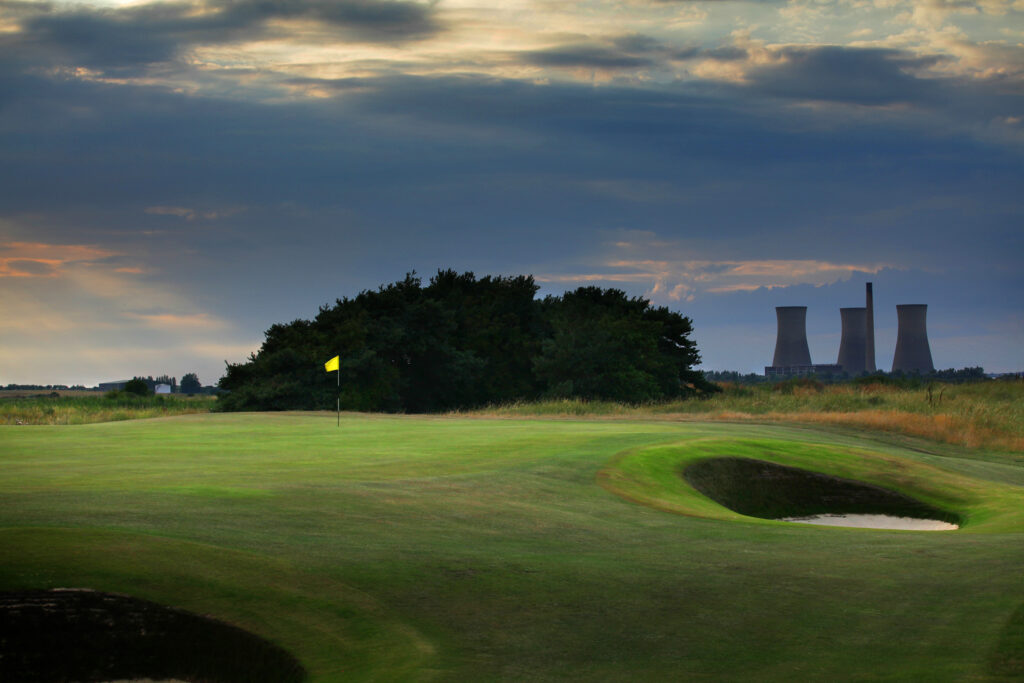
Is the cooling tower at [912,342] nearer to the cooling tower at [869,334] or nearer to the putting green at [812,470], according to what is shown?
the cooling tower at [869,334]

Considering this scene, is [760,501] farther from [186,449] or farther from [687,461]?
[186,449]

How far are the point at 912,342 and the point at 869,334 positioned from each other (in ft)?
52.5

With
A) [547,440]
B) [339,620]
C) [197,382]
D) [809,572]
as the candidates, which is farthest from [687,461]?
[197,382]

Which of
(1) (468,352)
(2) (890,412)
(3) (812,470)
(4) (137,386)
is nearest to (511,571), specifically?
(3) (812,470)

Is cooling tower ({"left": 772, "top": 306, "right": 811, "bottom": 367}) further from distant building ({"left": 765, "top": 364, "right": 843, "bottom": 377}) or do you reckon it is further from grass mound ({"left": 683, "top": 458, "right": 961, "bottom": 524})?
grass mound ({"left": 683, "top": 458, "right": 961, "bottom": 524})

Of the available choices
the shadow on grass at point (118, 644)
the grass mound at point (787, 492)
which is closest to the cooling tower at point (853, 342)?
the grass mound at point (787, 492)

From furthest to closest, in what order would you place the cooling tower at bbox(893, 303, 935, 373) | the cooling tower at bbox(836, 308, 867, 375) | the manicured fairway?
the cooling tower at bbox(836, 308, 867, 375) → the cooling tower at bbox(893, 303, 935, 373) → the manicured fairway

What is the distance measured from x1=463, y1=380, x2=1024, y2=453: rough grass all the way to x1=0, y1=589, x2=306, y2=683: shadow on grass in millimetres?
28785

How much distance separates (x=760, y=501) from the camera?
19172 mm

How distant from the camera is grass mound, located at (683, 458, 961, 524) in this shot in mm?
18828

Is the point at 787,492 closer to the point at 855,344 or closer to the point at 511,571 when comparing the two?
the point at 511,571

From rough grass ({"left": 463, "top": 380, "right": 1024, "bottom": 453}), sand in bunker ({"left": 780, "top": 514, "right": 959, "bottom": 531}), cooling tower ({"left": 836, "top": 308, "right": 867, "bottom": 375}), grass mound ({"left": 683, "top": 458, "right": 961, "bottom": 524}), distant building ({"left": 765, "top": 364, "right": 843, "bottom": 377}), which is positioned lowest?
sand in bunker ({"left": 780, "top": 514, "right": 959, "bottom": 531})

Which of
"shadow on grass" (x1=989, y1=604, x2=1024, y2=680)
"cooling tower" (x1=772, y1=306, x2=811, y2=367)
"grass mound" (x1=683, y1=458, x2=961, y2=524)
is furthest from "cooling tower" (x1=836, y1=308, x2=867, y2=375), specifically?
"shadow on grass" (x1=989, y1=604, x2=1024, y2=680)

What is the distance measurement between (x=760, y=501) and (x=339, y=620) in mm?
12986
